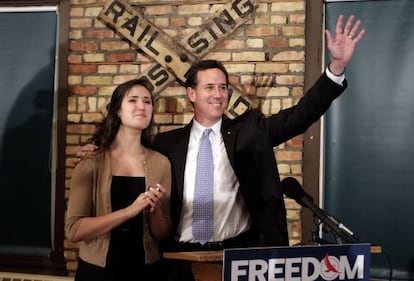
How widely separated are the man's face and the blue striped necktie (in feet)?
0.58

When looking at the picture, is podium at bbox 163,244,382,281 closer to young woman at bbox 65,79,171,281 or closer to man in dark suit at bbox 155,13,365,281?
young woman at bbox 65,79,171,281

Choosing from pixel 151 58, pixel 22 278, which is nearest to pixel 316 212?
pixel 151 58

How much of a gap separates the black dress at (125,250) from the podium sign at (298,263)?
2.16 feet

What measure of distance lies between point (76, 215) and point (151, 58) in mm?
1539

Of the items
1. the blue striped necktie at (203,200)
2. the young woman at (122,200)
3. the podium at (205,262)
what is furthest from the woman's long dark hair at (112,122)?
the podium at (205,262)

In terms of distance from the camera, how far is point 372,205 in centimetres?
330

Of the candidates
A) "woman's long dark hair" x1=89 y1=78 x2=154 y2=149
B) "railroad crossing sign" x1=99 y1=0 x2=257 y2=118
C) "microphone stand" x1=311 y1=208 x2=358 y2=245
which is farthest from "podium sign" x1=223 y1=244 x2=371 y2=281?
"railroad crossing sign" x1=99 y1=0 x2=257 y2=118

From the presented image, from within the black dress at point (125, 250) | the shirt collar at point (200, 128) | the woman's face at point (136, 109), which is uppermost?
the woman's face at point (136, 109)

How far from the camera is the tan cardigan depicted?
86.1 inches

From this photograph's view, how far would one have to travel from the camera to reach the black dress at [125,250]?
85.9 inches

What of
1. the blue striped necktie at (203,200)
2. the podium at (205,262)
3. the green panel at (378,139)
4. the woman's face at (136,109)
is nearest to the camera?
the podium at (205,262)

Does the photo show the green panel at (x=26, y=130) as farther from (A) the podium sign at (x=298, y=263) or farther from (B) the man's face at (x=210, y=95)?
(A) the podium sign at (x=298, y=263)

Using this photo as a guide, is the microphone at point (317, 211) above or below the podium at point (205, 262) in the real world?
above

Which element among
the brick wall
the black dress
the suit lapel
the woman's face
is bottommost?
the black dress
